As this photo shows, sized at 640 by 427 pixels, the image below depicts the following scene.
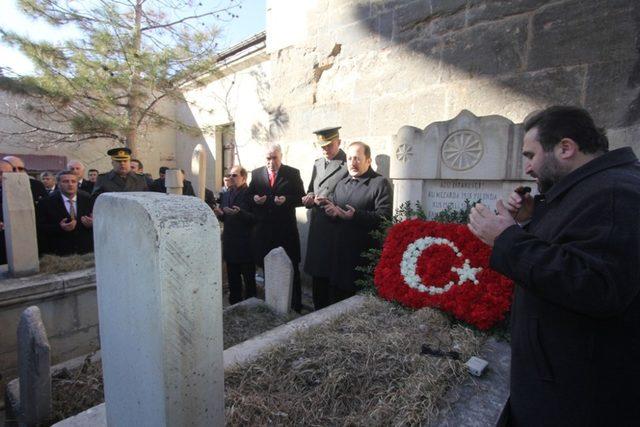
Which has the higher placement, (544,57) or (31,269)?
(544,57)

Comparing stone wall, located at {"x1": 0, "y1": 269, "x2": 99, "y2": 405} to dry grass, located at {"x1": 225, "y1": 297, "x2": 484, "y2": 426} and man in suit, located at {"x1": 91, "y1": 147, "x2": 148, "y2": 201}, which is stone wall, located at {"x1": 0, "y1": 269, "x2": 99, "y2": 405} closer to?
man in suit, located at {"x1": 91, "y1": 147, "x2": 148, "y2": 201}

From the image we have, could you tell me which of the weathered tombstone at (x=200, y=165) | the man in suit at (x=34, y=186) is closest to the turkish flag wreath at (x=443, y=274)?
the weathered tombstone at (x=200, y=165)

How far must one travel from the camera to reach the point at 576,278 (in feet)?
3.62

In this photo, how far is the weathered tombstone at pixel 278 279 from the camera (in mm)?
3148

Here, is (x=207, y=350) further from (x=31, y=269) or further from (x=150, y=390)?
(x=31, y=269)

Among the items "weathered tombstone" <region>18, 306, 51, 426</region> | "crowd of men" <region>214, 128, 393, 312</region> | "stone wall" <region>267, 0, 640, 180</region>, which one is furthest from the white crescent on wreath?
"weathered tombstone" <region>18, 306, 51, 426</region>

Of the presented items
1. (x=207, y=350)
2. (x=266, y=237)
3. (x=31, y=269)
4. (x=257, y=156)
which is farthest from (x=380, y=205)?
(x=257, y=156)

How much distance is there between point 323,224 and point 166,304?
2710 mm

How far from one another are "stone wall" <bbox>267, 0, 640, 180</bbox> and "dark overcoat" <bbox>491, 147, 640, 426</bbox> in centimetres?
213

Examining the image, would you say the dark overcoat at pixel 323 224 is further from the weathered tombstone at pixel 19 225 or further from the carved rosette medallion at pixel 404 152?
the weathered tombstone at pixel 19 225

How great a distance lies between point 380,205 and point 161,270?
262 cm

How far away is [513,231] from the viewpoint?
1326mm

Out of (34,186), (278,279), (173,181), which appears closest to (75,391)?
(278,279)

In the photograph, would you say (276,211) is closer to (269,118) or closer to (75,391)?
(269,118)
